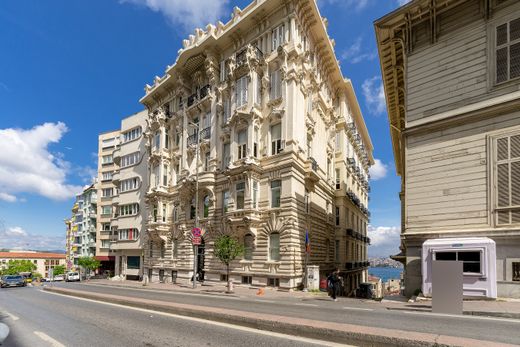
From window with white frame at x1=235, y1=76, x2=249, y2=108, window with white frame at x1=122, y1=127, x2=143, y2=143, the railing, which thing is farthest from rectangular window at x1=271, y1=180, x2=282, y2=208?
window with white frame at x1=122, y1=127, x2=143, y2=143

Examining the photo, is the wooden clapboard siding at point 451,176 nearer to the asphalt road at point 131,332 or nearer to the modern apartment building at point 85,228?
the asphalt road at point 131,332

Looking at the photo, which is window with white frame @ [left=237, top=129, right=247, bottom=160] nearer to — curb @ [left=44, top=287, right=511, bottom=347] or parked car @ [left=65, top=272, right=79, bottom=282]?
curb @ [left=44, top=287, right=511, bottom=347]

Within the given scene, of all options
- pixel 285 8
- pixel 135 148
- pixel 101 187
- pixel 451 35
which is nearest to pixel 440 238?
pixel 451 35

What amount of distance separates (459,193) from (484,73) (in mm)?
6004

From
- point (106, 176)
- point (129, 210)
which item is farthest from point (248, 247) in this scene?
point (106, 176)

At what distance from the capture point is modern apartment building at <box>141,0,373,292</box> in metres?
27.5

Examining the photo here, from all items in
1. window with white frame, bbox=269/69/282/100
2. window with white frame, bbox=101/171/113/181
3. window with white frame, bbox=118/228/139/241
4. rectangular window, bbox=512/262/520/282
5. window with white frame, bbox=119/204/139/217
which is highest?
window with white frame, bbox=269/69/282/100

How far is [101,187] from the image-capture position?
71.6 m

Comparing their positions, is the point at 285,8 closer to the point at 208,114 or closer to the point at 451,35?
the point at 208,114

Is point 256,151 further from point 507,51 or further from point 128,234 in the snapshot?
point 128,234

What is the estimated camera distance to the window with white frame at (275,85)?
29.1 m

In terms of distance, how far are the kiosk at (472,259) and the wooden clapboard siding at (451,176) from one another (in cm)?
131

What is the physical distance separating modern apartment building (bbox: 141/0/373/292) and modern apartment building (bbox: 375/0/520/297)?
10248mm

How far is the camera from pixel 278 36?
29.2 metres
